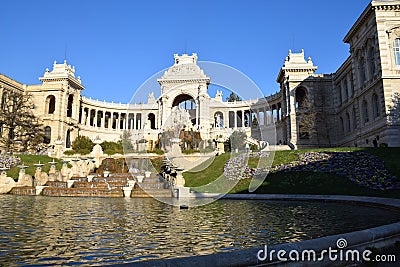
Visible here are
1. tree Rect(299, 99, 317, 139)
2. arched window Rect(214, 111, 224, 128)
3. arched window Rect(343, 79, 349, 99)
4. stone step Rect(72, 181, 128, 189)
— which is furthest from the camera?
arched window Rect(214, 111, 224, 128)

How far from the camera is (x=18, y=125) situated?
2149 inches

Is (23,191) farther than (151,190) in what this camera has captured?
Yes

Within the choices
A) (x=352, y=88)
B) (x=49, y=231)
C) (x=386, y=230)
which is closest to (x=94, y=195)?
(x=49, y=231)

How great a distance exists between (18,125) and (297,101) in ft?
177

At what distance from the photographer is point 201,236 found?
7277 mm

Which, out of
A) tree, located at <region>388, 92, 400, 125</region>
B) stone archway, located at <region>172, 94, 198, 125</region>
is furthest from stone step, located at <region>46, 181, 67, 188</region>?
stone archway, located at <region>172, 94, 198, 125</region>

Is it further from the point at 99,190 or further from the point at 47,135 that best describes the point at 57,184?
the point at 47,135

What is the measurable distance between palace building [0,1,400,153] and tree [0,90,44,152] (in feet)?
5.72

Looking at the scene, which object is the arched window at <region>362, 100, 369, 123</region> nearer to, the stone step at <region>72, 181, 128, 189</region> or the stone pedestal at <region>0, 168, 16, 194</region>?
the stone step at <region>72, 181, 128, 189</region>

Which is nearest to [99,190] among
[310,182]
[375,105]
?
[310,182]

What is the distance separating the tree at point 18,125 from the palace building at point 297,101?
1744 mm

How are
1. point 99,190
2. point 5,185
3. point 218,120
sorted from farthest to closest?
point 218,120 → point 5,185 → point 99,190

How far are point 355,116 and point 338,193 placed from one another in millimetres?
29523

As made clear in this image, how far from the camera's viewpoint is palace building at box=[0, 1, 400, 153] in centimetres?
3372
